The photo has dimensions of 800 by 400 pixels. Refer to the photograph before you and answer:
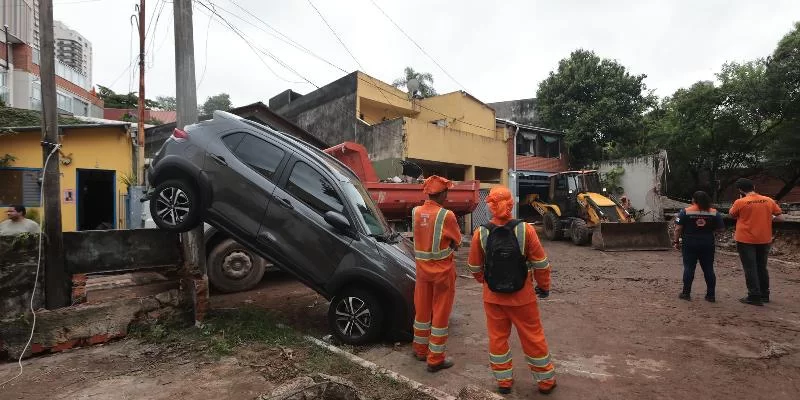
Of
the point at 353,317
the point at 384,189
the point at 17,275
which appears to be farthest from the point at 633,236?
the point at 17,275

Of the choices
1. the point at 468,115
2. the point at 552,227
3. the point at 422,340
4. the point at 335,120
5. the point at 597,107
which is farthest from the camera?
the point at 597,107

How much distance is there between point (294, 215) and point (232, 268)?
8.59 ft

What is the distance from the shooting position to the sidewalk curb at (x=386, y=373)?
3100 millimetres

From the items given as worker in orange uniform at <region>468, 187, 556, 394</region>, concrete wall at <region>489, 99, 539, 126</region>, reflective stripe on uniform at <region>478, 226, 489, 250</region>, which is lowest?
worker in orange uniform at <region>468, 187, 556, 394</region>

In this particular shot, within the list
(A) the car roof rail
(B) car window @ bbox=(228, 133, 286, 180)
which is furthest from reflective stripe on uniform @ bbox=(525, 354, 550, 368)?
(A) the car roof rail

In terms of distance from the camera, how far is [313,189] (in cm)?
444

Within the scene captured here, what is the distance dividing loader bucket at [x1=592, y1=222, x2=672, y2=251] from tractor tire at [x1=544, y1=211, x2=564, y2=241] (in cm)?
231

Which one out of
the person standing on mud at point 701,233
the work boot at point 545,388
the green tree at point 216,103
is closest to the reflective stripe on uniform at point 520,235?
the work boot at point 545,388

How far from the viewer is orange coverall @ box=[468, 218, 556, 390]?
3.16m

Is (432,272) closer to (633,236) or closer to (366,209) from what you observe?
(366,209)

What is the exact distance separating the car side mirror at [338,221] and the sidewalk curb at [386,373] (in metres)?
1.13

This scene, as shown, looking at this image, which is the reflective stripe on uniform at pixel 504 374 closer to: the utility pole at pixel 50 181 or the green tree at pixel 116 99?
the utility pole at pixel 50 181

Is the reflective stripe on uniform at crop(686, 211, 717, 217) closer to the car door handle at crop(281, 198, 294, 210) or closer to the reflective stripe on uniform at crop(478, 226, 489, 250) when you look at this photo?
the reflective stripe on uniform at crop(478, 226, 489, 250)

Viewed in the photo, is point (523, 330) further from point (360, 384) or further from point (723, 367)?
point (723, 367)
